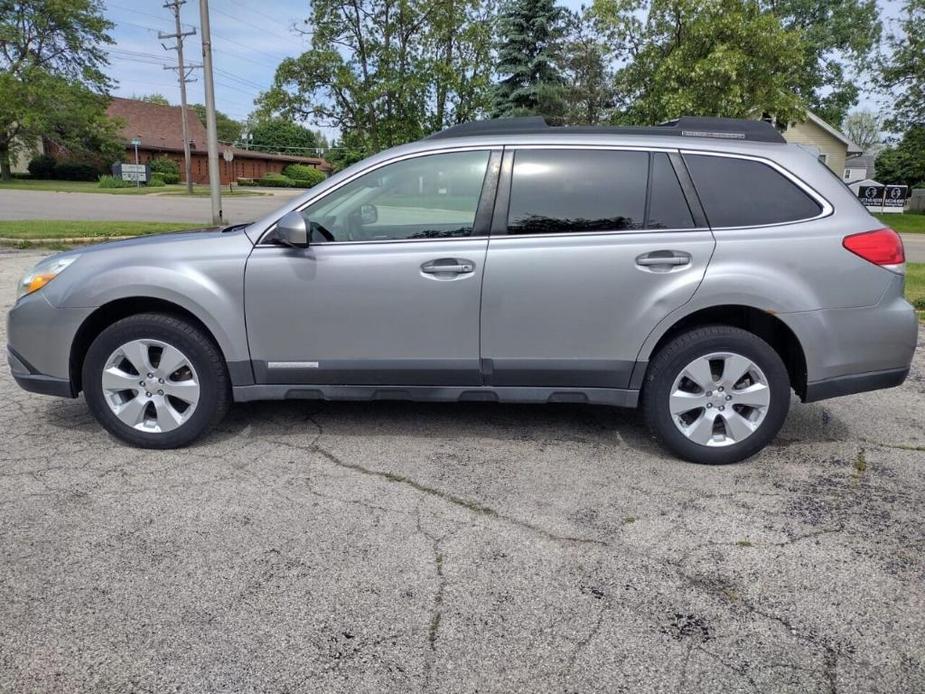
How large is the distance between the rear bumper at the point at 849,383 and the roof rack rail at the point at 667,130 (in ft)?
4.52

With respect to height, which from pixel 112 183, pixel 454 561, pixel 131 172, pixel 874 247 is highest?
pixel 131 172

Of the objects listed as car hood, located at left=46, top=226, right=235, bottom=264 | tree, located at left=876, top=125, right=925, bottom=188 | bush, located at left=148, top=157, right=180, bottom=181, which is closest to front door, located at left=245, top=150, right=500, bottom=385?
car hood, located at left=46, top=226, right=235, bottom=264

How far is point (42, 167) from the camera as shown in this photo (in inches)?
2083

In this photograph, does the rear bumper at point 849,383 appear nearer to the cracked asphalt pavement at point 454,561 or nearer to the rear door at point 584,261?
the cracked asphalt pavement at point 454,561

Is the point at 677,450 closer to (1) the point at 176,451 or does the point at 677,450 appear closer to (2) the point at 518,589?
(2) the point at 518,589

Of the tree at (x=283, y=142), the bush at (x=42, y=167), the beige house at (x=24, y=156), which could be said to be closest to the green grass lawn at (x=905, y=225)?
the bush at (x=42, y=167)

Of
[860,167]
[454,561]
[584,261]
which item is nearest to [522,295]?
[584,261]

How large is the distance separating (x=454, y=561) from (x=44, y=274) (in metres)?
2.99

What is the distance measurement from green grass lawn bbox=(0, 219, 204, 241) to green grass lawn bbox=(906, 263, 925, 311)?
11911 mm

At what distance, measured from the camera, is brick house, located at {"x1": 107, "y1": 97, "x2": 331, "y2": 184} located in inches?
2456

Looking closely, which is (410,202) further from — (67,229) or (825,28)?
(825,28)

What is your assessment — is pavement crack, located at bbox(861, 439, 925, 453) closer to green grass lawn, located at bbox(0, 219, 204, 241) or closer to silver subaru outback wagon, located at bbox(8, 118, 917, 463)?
silver subaru outback wagon, located at bbox(8, 118, 917, 463)

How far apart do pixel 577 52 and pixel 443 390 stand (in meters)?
39.8

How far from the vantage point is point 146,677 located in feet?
7.45
